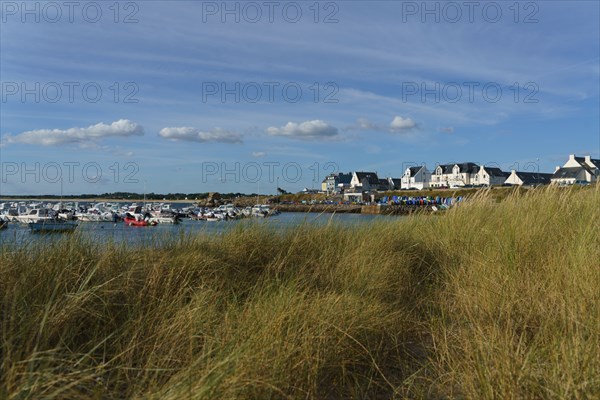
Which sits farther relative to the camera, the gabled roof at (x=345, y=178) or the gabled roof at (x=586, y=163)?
the gabled roof at (x=345, y=178)

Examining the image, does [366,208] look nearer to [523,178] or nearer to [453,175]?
[453,175]

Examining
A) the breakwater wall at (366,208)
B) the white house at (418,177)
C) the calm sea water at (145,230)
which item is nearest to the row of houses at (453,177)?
the white house at (418,177)

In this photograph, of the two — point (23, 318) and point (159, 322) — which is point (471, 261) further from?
point (23, 318)

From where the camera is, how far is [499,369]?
7.98 feet

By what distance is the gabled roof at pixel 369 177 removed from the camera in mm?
109713

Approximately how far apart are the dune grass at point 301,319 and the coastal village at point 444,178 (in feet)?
229

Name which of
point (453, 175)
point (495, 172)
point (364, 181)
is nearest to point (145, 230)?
point (495, 172)

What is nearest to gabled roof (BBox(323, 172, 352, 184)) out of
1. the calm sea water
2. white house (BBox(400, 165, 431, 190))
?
white house (BBox(400, 165, 431, 190))

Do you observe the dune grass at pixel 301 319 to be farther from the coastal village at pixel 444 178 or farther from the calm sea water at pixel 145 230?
the coastal village at pixel 444 178

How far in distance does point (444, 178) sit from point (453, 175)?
2.64m

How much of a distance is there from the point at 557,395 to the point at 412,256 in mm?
4116

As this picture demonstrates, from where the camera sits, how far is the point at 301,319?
3.23 meters

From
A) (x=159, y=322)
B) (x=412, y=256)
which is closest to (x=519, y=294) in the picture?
(x=412, y=256)

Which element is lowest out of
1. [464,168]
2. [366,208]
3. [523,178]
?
[366,208]
